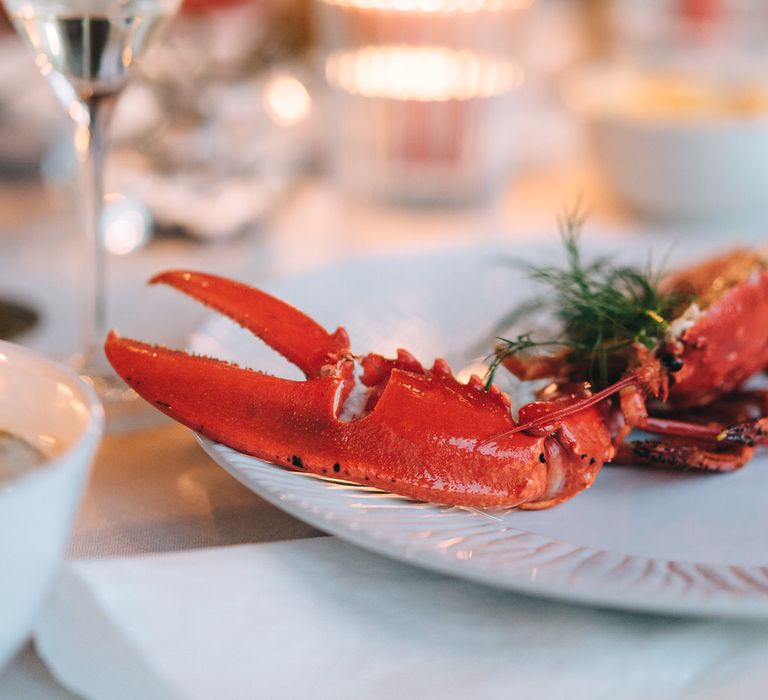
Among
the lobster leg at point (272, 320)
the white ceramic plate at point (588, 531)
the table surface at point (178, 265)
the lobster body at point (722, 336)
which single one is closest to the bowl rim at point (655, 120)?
the table surface at point (178, 265)

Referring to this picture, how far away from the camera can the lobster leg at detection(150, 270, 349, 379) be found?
0.60 metres

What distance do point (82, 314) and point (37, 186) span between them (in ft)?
1.37

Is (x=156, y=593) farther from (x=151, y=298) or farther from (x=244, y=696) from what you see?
(x=151, y=298)

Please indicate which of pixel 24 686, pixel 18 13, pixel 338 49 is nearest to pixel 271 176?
pixel 338 49

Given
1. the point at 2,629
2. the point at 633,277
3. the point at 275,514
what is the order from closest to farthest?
the point at 2,629 → the point at 275,514 → the point at 633,277

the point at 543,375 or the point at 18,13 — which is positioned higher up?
the point at 18,13

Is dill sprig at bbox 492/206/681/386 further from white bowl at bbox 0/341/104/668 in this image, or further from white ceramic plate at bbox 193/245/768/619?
white bowl at bbox 0/341/104/668

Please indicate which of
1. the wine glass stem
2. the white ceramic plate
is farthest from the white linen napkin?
the wine glass stem

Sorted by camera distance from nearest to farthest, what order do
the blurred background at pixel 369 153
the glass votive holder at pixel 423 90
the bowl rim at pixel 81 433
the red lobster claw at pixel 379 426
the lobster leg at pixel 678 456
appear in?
the bowl rim at pixel 81 433 < the red lobster claw at pixel 379 426 < the lobster leg at pixel 678 456 < the blurred background at pixel 369 153 < the glass votive holder at pixel 423 90

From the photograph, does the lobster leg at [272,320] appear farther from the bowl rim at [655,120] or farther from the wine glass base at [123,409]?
the bowl rim at [655,120]

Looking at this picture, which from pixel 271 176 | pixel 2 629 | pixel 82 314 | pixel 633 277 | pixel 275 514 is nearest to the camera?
pixel 2 629

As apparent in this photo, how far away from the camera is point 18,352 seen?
480 mm

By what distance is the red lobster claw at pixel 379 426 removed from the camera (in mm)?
536

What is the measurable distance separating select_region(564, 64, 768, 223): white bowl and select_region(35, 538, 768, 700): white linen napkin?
0.81m
